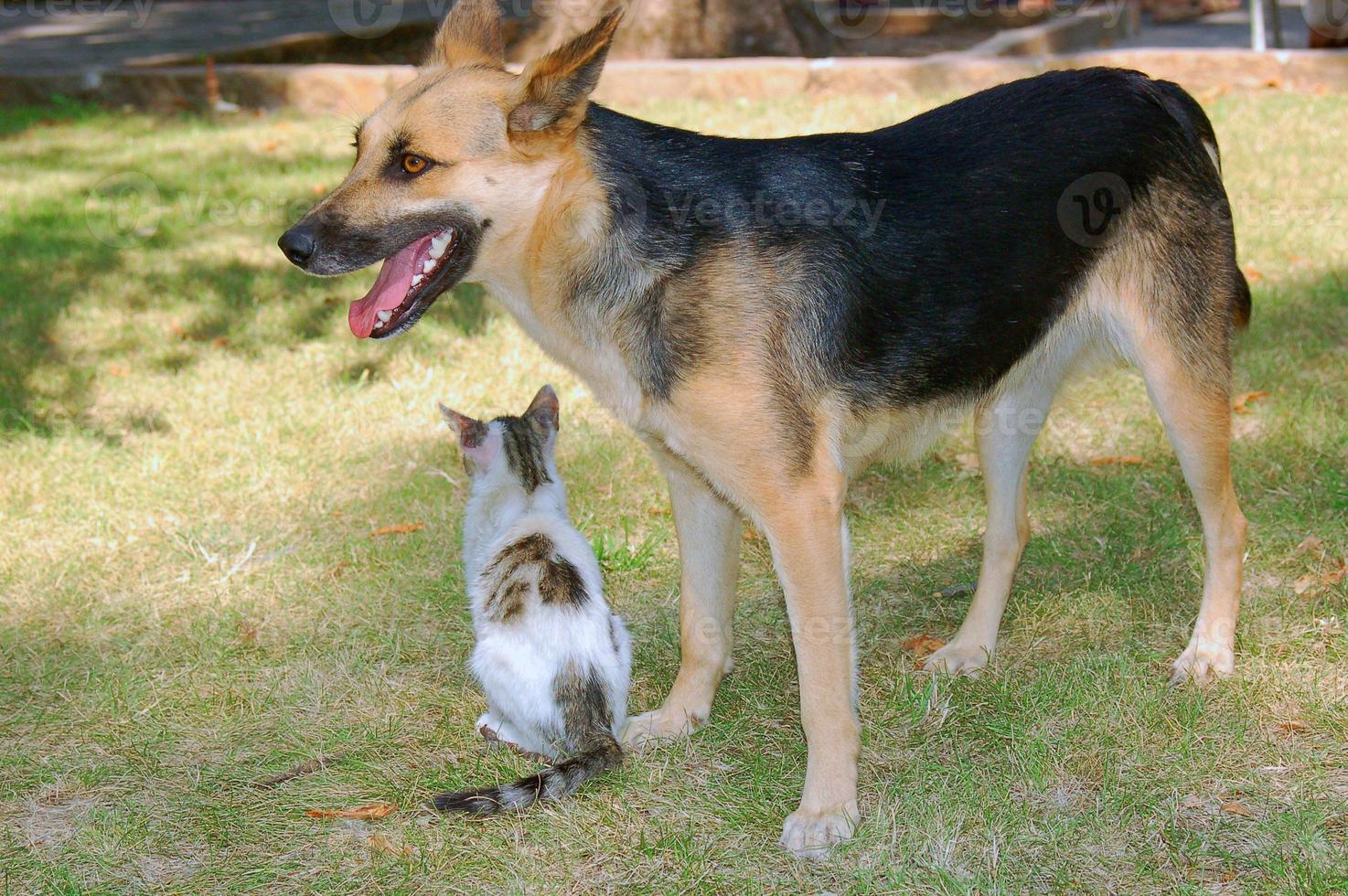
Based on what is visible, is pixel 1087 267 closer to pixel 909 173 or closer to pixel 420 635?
pixel 909 173

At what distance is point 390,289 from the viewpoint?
11.7 ft

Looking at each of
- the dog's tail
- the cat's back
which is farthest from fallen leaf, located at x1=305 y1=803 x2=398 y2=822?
the dog's tail

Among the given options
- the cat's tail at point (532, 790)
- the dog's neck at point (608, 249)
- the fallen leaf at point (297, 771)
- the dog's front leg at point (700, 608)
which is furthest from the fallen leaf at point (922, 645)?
the fallen leaf at point (297, 771)

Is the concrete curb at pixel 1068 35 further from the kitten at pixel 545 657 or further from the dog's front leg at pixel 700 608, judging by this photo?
the kitten at pixel 545 657

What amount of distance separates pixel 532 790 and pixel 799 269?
1.65m

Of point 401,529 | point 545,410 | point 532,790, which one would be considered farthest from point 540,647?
point 401,529

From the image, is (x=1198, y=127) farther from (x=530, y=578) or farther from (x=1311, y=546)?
(x=530, y=578)

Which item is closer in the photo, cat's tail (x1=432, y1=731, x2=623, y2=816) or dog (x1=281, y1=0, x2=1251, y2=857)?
dog (x1=281, y1=0, x2=1251, y2=857)

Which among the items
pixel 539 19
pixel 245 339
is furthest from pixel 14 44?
pixel 245 339

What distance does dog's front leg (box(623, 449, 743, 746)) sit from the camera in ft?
13.3

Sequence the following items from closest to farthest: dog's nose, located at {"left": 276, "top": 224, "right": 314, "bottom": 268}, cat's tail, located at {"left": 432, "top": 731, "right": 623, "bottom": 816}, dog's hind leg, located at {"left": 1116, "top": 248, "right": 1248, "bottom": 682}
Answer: dog's nose, located at {"left": 276, "top": 224, "right": 314, "bottom": 268}, cat's tail, located at {"left": 432, "top": 731, "right": 623, "bottom": 816}, dog's hind leg, located at {"left": 1116, "top": 248, "right": 1248, "bottom": 682}

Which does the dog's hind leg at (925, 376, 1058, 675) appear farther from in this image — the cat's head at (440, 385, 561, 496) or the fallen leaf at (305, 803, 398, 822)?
the fallen leaf at (305, 803, 398, 822)

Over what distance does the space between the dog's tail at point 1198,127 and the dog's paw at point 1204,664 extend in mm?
1067

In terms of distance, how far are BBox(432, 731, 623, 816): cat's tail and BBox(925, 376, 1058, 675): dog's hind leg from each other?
1353 millimetres
